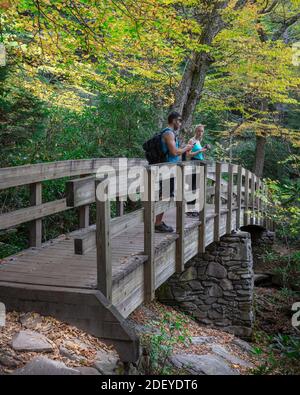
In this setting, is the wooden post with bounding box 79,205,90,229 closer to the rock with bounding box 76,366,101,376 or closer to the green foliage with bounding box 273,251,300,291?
the rock with bounding box 76,366,101,376

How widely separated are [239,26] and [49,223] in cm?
728

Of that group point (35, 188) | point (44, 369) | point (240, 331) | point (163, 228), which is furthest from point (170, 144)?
point (240, 331)

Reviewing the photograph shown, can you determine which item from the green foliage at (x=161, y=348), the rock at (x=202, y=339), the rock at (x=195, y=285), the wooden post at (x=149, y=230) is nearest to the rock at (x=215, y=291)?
the rock at (x=195, y=285)

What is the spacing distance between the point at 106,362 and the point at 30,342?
0.67m

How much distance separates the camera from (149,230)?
5.11m

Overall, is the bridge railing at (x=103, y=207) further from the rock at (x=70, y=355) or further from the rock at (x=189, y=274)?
the rock at (x=189, y=274)

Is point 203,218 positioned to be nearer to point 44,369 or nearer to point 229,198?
point 229,198

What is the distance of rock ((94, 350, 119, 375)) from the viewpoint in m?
3.68

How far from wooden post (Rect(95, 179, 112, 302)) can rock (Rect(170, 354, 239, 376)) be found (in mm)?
Answer: 2684

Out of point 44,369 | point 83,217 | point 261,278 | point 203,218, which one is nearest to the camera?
point 44,369

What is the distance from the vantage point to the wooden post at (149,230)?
4.98m

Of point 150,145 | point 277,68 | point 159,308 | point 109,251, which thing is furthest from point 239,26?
point 109,251

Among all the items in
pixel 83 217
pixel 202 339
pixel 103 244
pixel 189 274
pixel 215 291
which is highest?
pixel 103 244

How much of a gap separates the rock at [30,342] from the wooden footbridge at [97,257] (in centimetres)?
34
